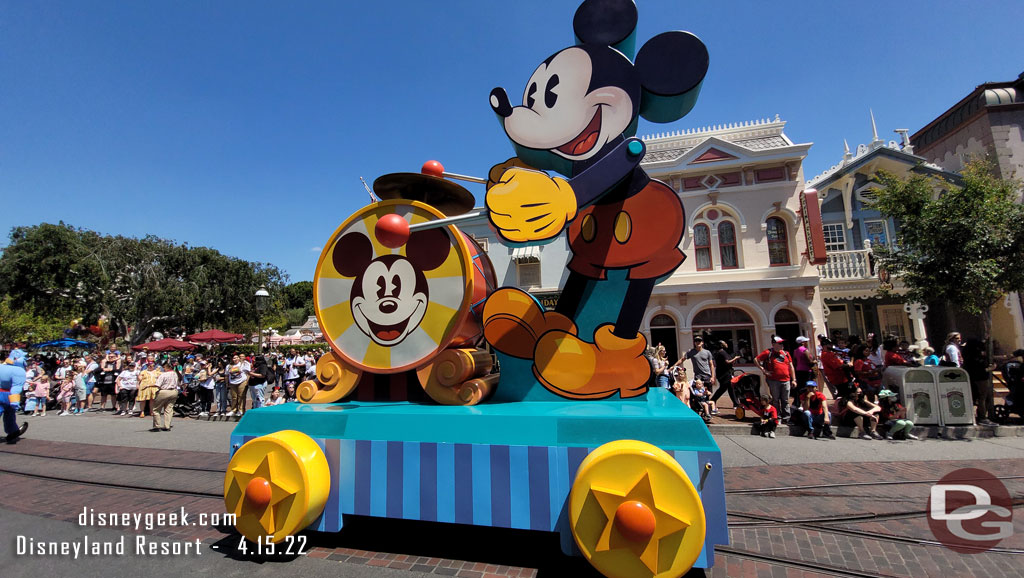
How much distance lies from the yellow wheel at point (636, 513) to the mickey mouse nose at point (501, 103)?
10.0 feet

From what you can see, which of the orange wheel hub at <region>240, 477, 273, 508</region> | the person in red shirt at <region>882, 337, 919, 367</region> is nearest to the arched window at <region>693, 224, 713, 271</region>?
the person in red shirt at <region>882, 337, 919, 367</region>

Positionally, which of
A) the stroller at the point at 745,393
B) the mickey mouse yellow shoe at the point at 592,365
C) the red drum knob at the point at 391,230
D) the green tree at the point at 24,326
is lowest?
the stroller at the point at 745,393

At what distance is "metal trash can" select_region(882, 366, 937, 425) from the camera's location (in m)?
7.70

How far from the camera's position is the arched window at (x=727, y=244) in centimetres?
1486

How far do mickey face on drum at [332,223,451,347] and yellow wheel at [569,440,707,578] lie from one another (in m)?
2.16

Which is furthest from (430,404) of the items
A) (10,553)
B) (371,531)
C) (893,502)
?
(893,502)

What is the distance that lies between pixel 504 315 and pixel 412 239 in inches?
45.4

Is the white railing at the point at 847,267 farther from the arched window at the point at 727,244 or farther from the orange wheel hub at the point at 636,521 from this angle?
the orange wheel hub at the point at 636,521

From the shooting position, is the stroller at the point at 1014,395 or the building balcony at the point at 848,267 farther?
the building balcony at the point at 848,267

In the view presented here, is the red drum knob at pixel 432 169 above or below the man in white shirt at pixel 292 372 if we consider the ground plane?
above

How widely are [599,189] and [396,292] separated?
2.09 meters

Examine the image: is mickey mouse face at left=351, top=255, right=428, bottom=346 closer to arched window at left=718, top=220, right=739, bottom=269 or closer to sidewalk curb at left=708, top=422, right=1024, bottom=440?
sidewalk curb at left=708, top=422, right=1024, bottom=440

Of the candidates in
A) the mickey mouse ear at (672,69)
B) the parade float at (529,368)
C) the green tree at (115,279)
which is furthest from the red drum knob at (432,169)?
the green tree at (115,279)

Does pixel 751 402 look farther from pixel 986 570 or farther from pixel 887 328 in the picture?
pixel 887 328
